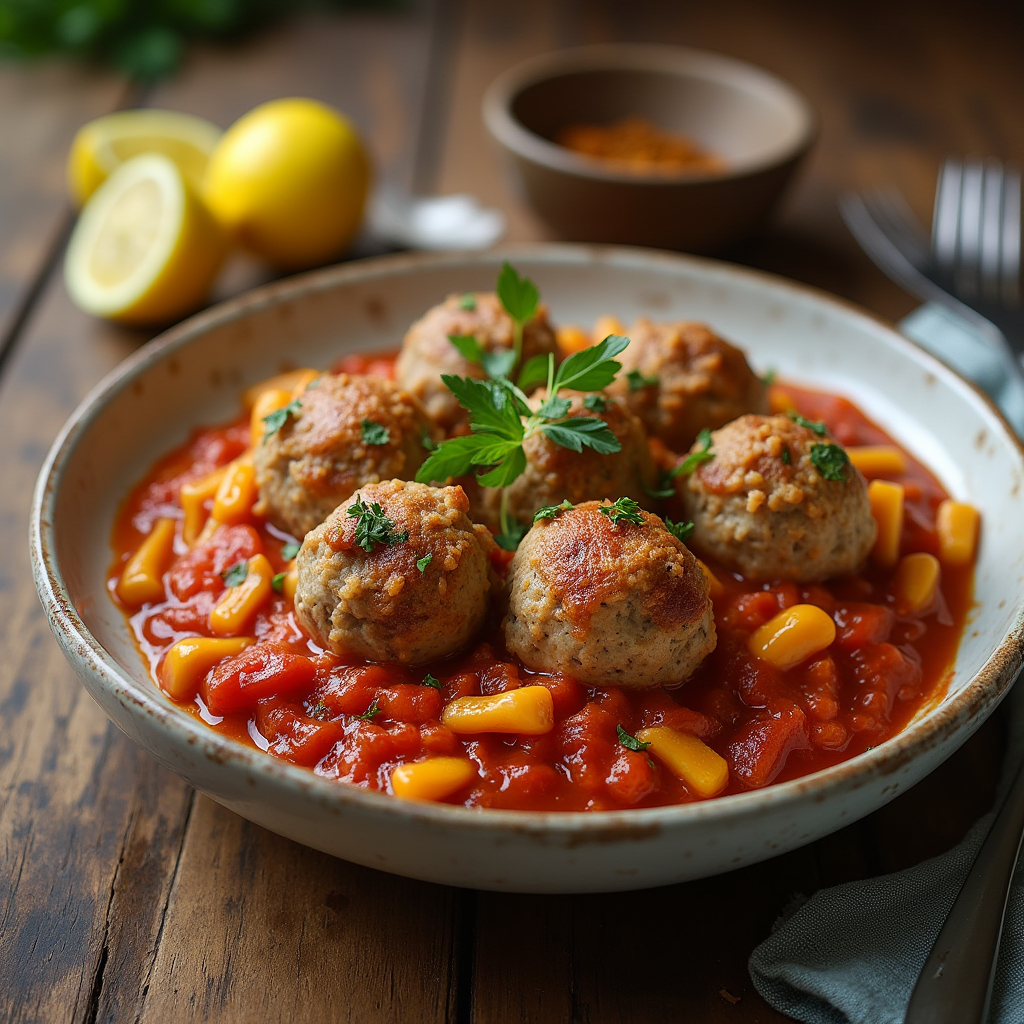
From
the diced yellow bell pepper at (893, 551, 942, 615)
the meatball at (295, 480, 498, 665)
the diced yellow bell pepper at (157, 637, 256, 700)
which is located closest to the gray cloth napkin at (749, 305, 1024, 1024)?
Answer: the diced yellow bell pepper at (893, 551, 942, 615)

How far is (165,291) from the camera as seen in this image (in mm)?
5730

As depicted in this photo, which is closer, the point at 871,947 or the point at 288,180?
the point at 871,947

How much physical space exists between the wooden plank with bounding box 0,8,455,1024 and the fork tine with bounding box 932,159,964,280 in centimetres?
460

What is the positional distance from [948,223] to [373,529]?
179 inches

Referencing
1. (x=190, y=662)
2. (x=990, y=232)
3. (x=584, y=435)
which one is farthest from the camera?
(x=990, y=232)

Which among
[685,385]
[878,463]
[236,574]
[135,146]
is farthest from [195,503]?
[135,146]

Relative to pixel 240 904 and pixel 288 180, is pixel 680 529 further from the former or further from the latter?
pixel 288 180

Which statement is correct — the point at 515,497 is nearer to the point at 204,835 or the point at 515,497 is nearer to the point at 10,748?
the point at 204,835

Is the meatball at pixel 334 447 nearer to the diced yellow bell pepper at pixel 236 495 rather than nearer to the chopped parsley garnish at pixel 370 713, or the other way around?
the diced yellow bell pepper at pixel 236 495

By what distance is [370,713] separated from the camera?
330 centimetres

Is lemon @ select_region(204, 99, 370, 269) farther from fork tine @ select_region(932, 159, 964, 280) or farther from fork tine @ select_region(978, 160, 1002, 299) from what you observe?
fork tine @ select_region(978, 160, 1002, 299)

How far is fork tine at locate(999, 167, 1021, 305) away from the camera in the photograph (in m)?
5.67

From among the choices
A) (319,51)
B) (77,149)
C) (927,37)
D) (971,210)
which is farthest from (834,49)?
(77,149)

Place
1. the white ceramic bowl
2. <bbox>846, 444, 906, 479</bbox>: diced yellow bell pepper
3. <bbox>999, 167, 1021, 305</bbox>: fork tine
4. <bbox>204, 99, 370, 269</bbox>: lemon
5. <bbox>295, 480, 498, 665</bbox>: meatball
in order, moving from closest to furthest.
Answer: the white ceramic bowl
<bbox>295, 480, 498, 665</bbox>: meatball
<bbox>846, 444, 906, 479</bbox>: diced yellow bell pepper
<bbox>999, 167, 1021, 305</bbox>: fork tine
<bbox>204, 99, 370, 269</bbox>: lemon
